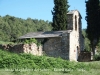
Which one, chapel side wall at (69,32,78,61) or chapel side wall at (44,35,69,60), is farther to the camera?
chapel side wall at (69,32,78,61)

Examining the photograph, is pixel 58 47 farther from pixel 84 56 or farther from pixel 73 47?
pixel 84 56

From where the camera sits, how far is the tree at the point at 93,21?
2669cm

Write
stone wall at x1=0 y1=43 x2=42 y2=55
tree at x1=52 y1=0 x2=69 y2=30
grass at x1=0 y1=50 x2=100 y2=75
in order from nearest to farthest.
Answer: grass at x1=0 y1=50 x2=100 y2=75
stone wall at x1=0 y1=43 x2=42 y2=55
tree at x1=52 y1=0 x2=69 y2=30

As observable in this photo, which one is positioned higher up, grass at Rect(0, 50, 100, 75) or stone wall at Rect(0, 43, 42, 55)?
stone wall at Rect(0, 43, 42, 55)

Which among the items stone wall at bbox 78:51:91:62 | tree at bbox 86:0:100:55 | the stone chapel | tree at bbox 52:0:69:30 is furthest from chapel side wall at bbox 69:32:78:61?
tree at bbox 52:0:69:30

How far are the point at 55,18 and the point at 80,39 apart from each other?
782 cm

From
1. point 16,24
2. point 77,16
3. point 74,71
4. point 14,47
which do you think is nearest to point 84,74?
point 74,71

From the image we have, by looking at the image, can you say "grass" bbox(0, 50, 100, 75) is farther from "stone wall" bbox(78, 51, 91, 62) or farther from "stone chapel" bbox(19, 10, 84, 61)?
"stone wall" bbox(78, 51, 91, 62)

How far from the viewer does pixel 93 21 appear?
2678 cm

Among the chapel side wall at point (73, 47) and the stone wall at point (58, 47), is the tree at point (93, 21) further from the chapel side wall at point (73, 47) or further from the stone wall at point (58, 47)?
the stone wall at point (58, 47)

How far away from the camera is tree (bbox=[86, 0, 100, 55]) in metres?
26.7

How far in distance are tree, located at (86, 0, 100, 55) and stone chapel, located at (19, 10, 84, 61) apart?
182 cm

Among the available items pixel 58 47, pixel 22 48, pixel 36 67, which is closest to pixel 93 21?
pixel 58 47

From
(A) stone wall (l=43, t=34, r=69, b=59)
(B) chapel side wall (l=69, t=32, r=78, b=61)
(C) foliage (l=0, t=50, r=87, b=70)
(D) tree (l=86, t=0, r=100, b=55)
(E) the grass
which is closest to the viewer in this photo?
(E) the grass
